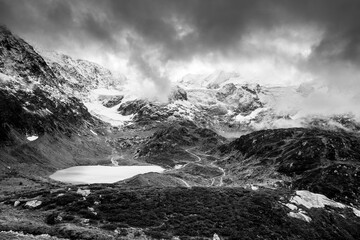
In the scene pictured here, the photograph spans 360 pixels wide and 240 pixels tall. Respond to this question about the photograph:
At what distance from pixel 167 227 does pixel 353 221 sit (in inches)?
2182

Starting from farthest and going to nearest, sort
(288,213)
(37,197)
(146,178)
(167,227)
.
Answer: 1. (146,178)
2. (288,213)
3. (37,197)
4. (167,227)

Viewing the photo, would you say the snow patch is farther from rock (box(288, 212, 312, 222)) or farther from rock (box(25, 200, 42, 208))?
rock (box(25, 200, 42, 208))

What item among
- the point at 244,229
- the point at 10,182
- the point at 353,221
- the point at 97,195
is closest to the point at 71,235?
the point at 97,195

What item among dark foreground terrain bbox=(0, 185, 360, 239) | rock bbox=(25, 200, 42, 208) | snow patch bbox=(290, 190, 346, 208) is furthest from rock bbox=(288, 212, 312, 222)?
rock bbox=(25, 200, 42, 208)

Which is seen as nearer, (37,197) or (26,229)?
(26,229)

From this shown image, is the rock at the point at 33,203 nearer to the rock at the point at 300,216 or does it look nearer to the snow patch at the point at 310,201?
the rock at the point at 300,216

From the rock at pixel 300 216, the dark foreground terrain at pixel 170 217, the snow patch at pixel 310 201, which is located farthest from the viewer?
the snow patch at pixel 310 201

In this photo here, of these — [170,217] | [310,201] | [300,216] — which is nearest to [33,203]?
[170,217]

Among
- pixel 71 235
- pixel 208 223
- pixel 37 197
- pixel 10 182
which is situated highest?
pixel 10 182

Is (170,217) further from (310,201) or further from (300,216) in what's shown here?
(310,201)

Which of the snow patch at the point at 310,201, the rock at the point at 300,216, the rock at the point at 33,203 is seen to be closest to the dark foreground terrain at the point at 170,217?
the rock at the point at 33,203

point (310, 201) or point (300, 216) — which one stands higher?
point (310, 201)

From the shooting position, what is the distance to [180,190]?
8700cm

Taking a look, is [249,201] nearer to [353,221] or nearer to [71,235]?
[353,221]
